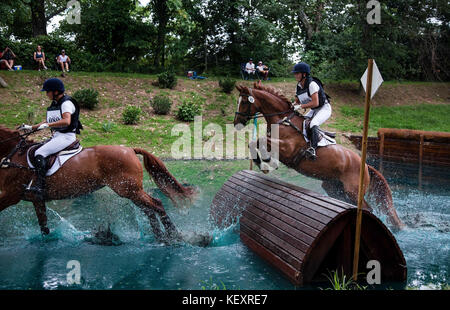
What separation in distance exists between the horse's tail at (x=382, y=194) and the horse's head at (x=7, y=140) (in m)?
5.63

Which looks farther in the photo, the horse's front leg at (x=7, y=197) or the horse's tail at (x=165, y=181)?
the horse's tail at (x=165, y=181)

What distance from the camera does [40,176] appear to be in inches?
198

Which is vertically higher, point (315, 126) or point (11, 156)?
point (315, 126)

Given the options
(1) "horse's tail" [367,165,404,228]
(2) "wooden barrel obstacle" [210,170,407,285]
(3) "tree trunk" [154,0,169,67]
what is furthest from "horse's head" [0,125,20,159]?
(3) "tree trunk" [154,0,169,67]

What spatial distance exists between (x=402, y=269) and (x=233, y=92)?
Answer: 15360 millimetres

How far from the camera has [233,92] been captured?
1891 cm

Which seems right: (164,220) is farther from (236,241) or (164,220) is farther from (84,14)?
(84,14)

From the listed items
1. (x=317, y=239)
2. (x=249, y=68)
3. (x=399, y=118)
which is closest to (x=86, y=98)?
(x=249, y=68)

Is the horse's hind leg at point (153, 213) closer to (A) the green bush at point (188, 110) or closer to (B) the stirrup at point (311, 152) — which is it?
(B) the stirrup at point (311, 152)

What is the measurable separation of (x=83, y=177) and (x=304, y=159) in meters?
3.34

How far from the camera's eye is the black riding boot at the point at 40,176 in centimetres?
499

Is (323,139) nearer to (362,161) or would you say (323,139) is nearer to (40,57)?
(362,161)

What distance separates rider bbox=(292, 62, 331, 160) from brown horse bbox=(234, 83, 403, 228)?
0.16m

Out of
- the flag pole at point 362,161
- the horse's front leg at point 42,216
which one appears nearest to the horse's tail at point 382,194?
the flag pole at point 362,161
